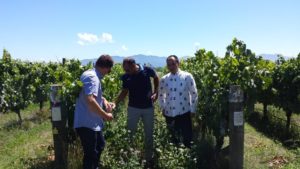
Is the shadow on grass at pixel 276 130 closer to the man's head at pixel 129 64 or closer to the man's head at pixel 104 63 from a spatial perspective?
the man's head at pixel 129 64

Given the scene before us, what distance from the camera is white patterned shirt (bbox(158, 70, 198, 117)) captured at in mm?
6320

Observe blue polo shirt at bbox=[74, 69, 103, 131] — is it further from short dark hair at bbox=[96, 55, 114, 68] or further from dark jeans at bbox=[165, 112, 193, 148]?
dark jeans at bbox=[165, 112, 193, 148]

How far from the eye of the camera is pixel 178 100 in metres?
6.33

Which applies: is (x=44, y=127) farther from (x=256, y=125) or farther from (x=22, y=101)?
(x=256, y=125)

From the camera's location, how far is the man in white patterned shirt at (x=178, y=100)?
632 cm

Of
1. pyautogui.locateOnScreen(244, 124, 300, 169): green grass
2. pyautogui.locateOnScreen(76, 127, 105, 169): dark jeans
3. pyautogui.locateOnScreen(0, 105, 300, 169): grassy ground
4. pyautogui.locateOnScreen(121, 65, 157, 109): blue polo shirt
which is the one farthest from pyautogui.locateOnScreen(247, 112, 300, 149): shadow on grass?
pyautogui.locateOnScreen(76, 127, 105, 169): dark jeans

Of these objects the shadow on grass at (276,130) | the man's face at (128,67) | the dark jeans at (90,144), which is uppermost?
the man's face at (128,67)

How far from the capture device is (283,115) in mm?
13867

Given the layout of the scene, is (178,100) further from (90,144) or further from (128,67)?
(90,144)

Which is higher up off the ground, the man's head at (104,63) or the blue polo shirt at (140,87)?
the man's head at (104,63)

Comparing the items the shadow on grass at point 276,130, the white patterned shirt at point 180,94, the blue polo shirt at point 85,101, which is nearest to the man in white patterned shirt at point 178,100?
the white patterned shirt at point 180,94

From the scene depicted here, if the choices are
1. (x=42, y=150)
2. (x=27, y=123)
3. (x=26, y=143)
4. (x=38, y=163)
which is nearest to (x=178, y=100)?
(x=38, y=163)

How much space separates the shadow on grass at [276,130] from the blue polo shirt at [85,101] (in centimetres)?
524

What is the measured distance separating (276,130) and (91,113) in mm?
7375
